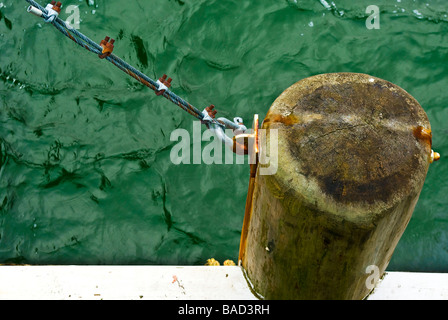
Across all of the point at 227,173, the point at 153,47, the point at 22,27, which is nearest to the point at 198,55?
the point at 153,47

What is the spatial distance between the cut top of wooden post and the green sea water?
2051mm

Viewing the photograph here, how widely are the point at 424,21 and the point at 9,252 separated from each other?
4.51 meters

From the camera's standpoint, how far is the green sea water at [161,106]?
3822mm

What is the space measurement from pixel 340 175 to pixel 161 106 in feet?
8.96

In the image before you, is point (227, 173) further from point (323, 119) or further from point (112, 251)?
point (323, 119)

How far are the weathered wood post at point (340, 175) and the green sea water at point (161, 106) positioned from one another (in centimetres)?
181

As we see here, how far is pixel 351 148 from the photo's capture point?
5.90 ft

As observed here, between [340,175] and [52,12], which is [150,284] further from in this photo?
[52,12]

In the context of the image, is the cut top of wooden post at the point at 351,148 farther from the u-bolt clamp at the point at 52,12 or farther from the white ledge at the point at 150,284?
the u-bolt clamp at the point at 52,12

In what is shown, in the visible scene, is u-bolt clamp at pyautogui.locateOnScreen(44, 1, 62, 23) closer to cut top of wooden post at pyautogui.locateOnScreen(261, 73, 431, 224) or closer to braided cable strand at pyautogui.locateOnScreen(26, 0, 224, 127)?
braided cable strand at pyautogui.locateOnScreen(26, 0, 224, 127)

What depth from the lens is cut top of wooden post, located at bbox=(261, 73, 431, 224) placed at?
1775 mm

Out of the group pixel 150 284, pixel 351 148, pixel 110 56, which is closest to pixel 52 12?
pixel 110 56

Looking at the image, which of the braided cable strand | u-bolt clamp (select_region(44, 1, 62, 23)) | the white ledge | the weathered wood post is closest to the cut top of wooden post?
the weathered wood post

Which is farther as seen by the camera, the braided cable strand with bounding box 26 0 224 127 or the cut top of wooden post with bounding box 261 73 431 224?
the braided cable strand with bounding box 26 0 224 127
